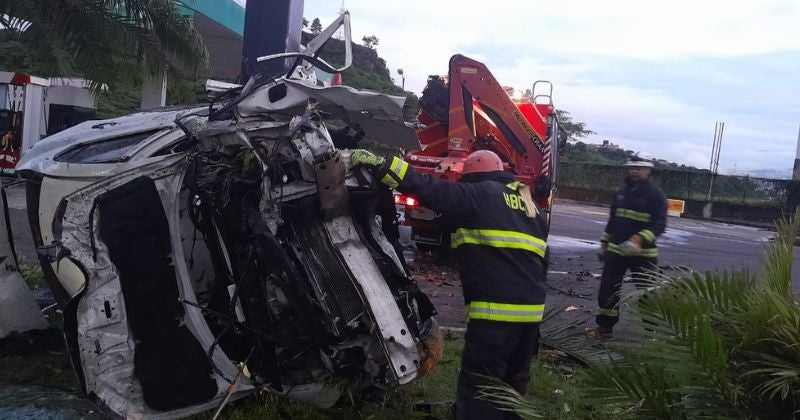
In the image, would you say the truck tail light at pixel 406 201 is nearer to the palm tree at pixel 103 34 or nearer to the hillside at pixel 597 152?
the palm tree at pixel 103 34

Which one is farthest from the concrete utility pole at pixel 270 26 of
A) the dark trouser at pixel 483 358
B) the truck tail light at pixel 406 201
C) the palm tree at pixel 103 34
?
the dark trouser at pixel 483 358

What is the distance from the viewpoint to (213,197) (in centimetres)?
381

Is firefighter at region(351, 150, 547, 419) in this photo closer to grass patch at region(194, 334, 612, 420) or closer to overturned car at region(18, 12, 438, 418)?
overturned car at region(18, 12, 438, 418)

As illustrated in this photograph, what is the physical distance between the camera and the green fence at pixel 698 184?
26734 mm

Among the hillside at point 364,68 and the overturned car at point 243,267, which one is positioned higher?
the hillside at point 364,68

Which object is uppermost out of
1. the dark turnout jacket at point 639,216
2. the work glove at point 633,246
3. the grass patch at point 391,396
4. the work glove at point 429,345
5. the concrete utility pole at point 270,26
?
the concrete utility pole at point 270,26

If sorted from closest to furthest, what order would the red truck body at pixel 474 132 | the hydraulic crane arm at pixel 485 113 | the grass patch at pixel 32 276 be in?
the grass patch at pixel 32 276, the red truck body at pixel 474 132, the hydraulic crane arm at pixel 485 113

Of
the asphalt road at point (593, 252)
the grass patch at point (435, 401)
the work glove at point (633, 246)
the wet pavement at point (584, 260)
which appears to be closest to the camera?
Result: the grass patch at point (435, 401)

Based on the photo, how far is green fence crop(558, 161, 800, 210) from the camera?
2673cm

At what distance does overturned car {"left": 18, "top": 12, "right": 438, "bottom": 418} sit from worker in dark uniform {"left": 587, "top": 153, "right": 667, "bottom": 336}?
303 centimetres

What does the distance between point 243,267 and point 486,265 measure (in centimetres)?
133

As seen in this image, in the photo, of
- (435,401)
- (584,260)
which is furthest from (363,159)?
(584,260)

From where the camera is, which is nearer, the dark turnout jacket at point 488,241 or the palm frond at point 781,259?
the palm frond at point 781,259

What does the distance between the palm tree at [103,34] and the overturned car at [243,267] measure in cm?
312
